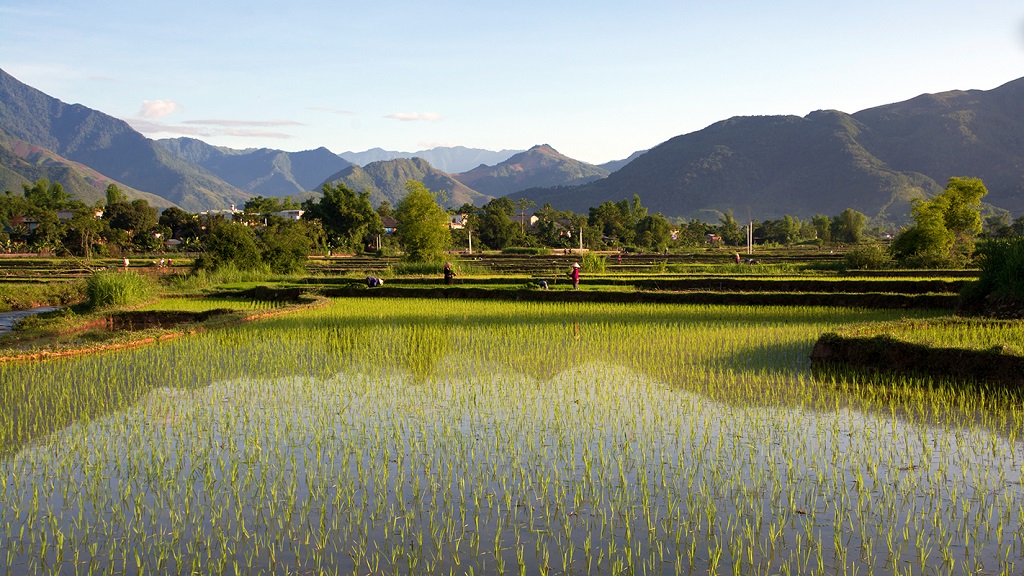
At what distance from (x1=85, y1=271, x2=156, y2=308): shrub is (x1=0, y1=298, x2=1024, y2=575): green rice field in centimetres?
977

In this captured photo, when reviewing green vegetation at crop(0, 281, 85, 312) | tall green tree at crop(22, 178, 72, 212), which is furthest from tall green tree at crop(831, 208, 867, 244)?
tall green tree at crop(22, 178, 72, 212)

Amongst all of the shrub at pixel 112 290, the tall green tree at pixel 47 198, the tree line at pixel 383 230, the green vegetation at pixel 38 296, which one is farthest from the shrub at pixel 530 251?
the tall green tree at pixel 47 198

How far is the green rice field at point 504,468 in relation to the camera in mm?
5180

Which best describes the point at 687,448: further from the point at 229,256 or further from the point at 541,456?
the point at 229,256

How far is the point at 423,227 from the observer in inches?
1756

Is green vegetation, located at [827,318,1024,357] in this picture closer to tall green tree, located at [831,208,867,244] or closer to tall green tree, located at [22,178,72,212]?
tall green tree, located at [831,208,867,244]

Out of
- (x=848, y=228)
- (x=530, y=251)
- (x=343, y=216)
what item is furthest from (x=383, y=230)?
(x=848, y=228)

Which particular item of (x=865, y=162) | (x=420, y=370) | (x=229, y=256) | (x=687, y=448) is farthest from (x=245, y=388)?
(x=865, y=162)

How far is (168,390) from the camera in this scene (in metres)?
10.5

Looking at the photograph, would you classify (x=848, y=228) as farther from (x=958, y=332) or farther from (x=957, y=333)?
(x=957, y=333)

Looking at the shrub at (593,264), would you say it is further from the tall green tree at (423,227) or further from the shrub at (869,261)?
the shrub at (869,261)

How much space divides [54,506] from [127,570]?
1.59m

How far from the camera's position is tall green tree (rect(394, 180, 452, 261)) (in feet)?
143

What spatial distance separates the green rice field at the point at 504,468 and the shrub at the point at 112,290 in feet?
32.1
